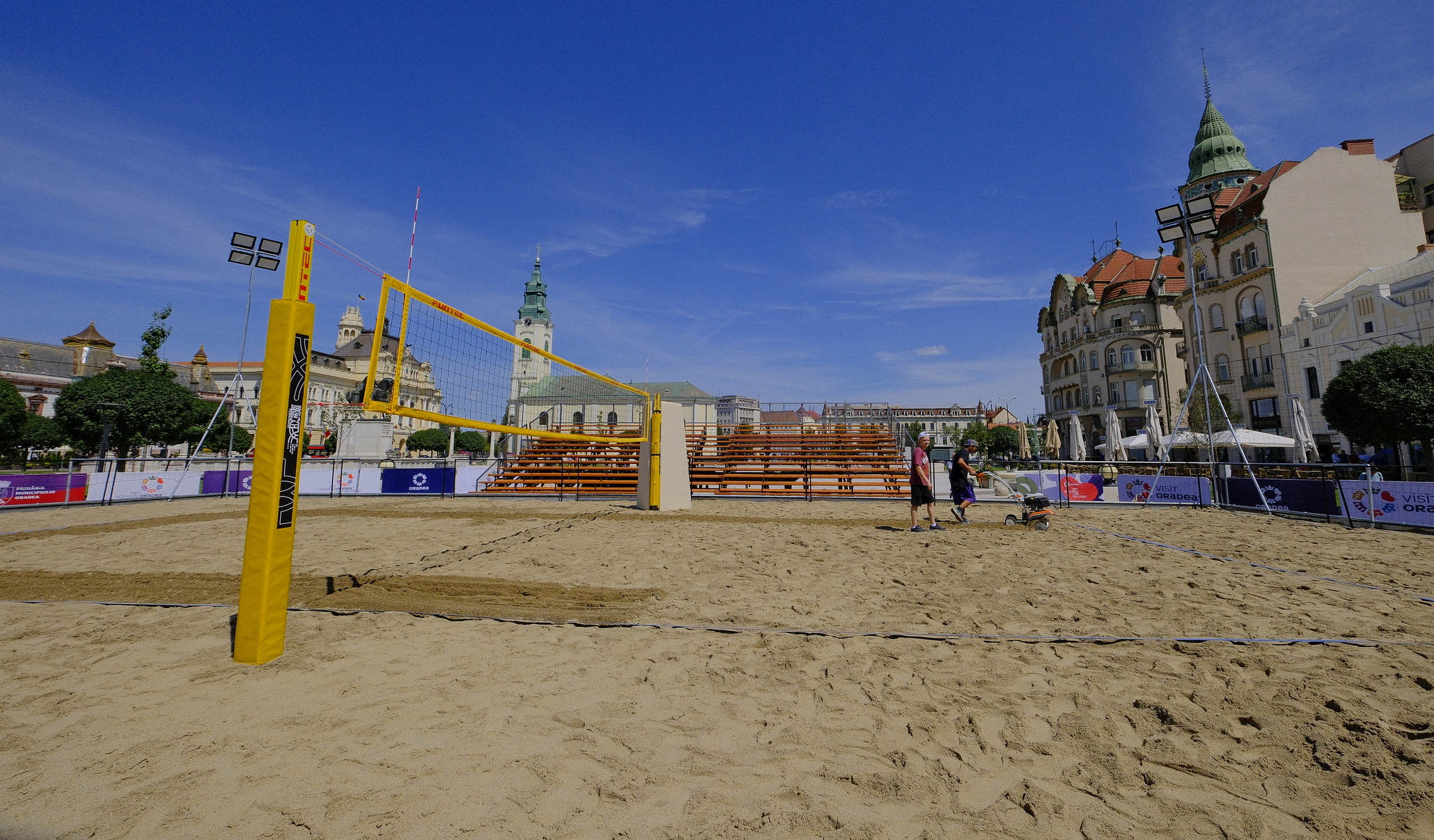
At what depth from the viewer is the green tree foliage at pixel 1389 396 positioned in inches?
628

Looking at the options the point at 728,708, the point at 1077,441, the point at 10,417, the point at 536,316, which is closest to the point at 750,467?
the point at 1077,441

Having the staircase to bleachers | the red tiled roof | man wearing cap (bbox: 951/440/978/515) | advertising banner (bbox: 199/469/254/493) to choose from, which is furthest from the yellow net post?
the red tiled roof

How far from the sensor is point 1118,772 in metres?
2.23

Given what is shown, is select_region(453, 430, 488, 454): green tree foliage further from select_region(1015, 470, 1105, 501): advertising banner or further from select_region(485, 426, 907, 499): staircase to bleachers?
select_region(1015, 470, 1105, 501): advertising banner

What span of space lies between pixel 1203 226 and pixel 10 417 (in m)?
49.0

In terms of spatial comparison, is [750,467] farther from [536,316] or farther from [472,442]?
[536,316]

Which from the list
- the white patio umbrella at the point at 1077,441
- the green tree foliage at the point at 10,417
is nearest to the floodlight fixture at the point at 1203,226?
the white patio umbrella at the point at 1077,441

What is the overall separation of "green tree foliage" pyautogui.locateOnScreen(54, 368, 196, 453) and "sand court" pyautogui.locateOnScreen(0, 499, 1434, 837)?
36.6 m

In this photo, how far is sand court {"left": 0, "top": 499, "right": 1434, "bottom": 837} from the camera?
1987mm

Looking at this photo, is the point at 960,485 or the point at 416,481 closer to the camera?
the point at 960,485

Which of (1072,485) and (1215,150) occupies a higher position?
(1215,150)

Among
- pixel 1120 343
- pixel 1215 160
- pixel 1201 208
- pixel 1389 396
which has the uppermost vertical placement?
pixel 1215 160

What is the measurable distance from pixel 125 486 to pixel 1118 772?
2064 cm

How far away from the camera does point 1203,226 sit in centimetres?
1242
